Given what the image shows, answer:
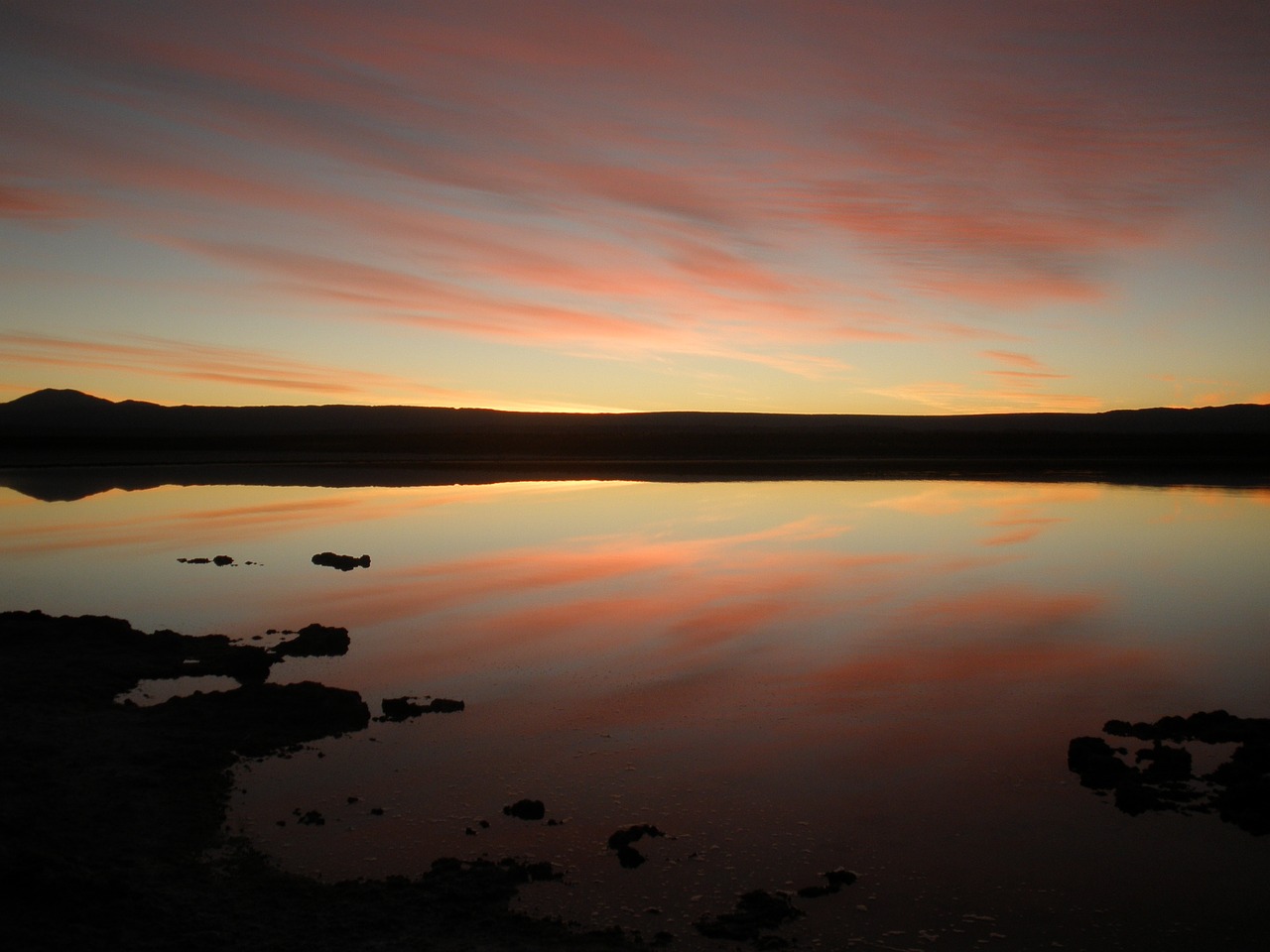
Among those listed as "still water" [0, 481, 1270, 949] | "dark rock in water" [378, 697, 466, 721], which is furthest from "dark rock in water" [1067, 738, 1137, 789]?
"dark rock in water" [378, 697, 466, 721]

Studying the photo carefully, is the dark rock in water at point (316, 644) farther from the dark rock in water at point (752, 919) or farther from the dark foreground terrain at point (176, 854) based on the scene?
the dark rock in water at point (752, 919)

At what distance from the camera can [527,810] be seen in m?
5.98

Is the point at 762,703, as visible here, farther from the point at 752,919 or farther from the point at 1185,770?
the point at 752,919

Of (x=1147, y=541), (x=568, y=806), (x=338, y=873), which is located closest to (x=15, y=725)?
(x=338, y=873)

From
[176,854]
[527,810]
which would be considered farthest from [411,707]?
[176,854]

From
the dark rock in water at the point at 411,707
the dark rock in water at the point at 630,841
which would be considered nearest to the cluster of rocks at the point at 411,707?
the dark rock in water at the point at 411,707

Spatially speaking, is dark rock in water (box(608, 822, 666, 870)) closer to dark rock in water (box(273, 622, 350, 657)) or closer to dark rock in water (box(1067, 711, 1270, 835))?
dark rock in water (box(1067, 711, 1270, 835))

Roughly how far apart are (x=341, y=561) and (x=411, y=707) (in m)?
8.03

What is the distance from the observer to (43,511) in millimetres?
23312

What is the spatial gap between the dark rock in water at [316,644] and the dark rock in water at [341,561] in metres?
5.22

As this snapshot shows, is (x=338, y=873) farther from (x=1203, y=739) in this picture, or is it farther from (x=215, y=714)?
(x=1203, y=739)

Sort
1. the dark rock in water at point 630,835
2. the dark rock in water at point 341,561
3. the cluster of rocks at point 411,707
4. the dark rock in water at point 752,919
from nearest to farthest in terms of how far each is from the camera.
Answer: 1. the dark rock in water at point 752,919
2. the dark rock in water at point 630,835
3. the cluster of rocks at point 411,707
4. the dark rock in water at point 341,561

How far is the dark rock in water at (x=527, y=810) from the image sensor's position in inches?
234

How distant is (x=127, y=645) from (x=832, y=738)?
6.89 m
